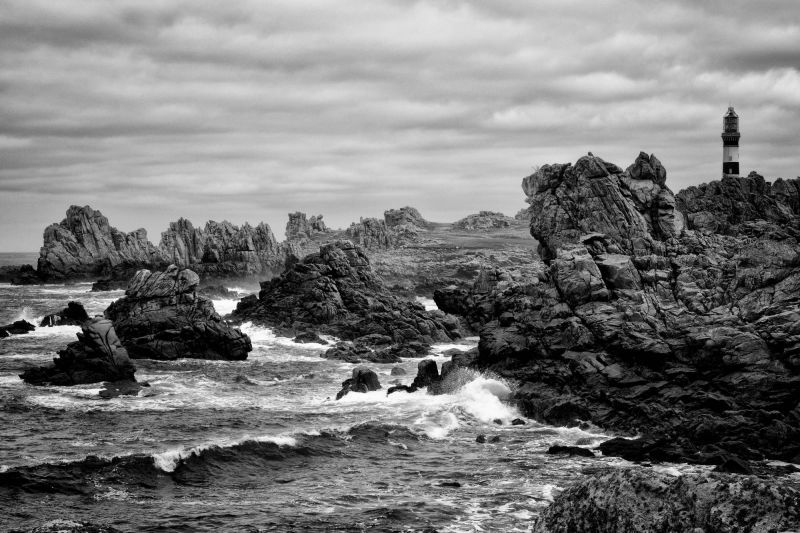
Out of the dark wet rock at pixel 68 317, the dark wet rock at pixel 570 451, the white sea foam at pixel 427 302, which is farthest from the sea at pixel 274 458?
the white sea foam at pixel 427 302

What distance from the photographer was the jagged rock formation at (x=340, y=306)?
7512cm

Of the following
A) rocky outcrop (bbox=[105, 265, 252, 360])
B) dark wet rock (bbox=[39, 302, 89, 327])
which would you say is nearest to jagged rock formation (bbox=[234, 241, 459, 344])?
rocky outcrop (bbox=[105, 265, 252, 360])

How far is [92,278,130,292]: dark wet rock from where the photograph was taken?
399ft

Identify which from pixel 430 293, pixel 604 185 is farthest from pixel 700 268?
pixel 430 293

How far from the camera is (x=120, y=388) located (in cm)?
4966

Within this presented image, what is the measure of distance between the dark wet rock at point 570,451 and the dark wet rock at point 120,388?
2585 cm

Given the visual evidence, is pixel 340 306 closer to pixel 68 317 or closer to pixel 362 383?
pixel 68 317

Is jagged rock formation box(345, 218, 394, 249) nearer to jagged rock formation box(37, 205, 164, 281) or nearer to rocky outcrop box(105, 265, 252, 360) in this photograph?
jagged rock formation box(37, 205, 164, 281)

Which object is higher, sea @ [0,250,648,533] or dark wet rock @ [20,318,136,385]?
dark wet rock @ [20,318,136,385]

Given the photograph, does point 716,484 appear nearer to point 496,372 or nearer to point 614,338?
point 614,338

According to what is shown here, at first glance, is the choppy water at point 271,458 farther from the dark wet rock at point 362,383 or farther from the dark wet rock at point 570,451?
the dark wet rock at point 362,383

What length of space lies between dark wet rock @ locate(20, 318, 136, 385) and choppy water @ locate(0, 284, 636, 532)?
1402 mm

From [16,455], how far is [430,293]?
290ft

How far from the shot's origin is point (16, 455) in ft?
111
